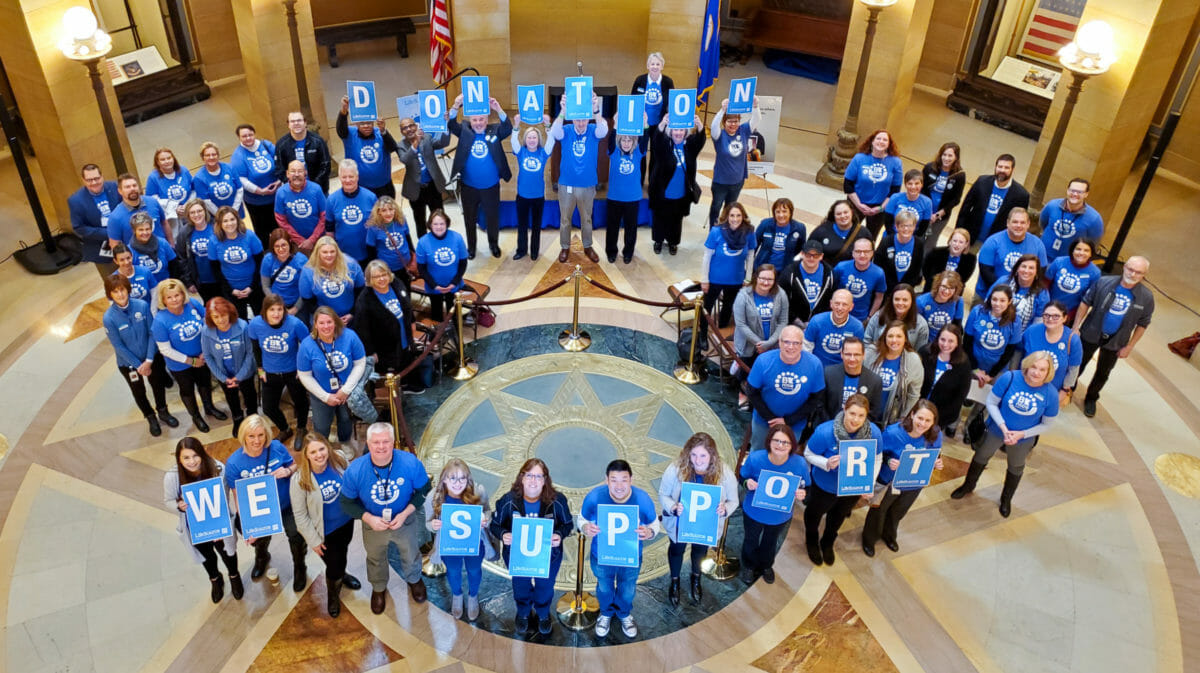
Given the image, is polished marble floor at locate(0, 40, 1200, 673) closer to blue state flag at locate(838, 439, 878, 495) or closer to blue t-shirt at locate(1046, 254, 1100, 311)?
blue state flag at locate(838, 439, 878, 495)

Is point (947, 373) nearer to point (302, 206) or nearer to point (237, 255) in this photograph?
point (302, 206)

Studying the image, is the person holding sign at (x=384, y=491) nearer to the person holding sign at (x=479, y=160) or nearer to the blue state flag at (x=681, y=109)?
the person holding sign at (x=479, y=160)

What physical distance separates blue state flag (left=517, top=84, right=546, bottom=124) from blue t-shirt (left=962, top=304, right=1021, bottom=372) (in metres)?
4.98

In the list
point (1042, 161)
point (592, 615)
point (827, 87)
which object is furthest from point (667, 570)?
point (827, 87)

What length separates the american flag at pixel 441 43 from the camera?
38.9ft

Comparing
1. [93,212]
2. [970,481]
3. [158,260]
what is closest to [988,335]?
[970,481]

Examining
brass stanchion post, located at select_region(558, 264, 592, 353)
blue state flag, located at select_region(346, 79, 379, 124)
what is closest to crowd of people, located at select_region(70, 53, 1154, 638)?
blue state flag, located at select_region(346, 79, 379, 124)

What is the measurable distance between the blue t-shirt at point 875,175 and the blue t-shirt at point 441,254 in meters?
4.52

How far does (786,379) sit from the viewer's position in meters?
6.79

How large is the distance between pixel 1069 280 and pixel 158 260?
854 centimetres

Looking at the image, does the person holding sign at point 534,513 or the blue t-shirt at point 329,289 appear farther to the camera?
the blue t-shirt at point 329,289

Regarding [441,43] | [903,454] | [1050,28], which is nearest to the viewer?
[903,454]

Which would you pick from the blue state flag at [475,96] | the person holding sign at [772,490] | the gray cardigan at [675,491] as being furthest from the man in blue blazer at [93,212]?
the person holding sign at [772,490]

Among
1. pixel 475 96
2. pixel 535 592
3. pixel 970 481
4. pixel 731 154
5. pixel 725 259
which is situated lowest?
pixel 970 481
